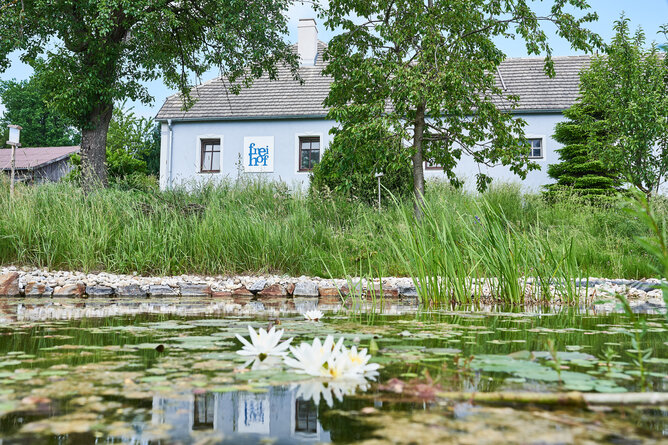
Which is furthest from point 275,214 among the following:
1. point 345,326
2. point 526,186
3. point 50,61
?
point 526,186

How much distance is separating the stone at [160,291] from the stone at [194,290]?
0.28 feet

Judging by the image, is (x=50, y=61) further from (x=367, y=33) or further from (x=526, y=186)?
(x=526, y=186)

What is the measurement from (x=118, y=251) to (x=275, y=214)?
89.7 inches

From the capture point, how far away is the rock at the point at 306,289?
17.1 ft

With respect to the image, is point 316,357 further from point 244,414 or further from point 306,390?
point 244,414

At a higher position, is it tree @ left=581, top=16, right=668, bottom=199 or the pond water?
tree @ left=581, top=16, right=668, bottom=199

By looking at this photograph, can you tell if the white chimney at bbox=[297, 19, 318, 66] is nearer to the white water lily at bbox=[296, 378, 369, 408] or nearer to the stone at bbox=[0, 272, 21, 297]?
the stone at bbox=[0, 272, 21, 297]

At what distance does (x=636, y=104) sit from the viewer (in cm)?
948

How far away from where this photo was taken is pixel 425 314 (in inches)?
122

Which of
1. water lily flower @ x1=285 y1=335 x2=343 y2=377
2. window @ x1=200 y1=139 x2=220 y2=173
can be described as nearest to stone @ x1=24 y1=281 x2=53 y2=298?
water lily flower @ x1=285 y1=335 x2=343 y2=377

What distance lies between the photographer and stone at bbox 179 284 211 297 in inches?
202

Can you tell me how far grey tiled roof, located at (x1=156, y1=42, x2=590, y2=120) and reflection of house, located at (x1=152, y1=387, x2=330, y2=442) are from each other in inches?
618

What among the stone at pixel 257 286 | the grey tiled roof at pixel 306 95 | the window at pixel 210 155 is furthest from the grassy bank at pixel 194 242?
the window at pixel 210 155

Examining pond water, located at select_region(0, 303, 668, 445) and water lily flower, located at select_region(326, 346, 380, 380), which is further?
water lily flower, located at select_region(326, 346, 380, 380)
